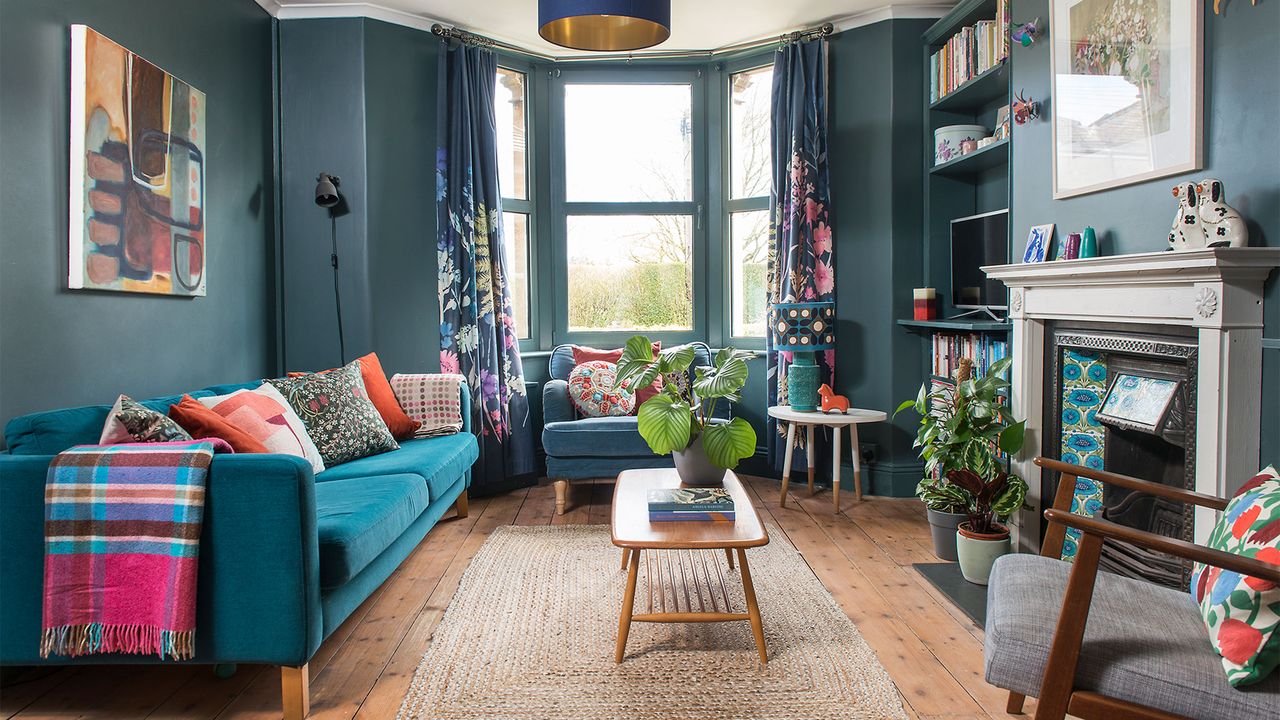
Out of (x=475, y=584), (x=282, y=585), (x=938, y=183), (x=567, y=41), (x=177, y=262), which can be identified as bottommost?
(x=475, y=584)

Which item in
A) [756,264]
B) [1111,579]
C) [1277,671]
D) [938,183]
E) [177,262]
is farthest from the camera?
[756,264]

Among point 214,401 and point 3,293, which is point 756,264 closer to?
point 214,401

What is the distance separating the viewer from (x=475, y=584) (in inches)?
119

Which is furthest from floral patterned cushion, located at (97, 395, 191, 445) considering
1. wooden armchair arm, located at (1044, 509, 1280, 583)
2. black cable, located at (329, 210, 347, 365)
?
wooden armchair arm, located at (1044, 509, 1280, 583)

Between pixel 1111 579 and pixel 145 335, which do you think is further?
pixel 145 335

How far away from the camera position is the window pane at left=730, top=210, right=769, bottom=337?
5.03 meters

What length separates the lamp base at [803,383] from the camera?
427 cm

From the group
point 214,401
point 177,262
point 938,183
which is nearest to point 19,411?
point 214,401

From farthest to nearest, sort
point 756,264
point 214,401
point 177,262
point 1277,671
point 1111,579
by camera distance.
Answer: point 756,264
point 177,262
point 214,401
point 1111,579
point 1277,671

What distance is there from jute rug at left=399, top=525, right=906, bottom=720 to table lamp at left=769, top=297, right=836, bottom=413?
131cm

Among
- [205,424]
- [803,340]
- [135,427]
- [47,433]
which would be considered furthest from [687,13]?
[47,433]

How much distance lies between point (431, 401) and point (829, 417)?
2.04m

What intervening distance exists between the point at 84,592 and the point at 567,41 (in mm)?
A: 2311

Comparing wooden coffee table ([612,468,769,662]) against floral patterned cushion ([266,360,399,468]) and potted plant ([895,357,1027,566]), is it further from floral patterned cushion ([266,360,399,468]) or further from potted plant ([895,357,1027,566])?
floral patterned cushion ([266,360,399,468])
